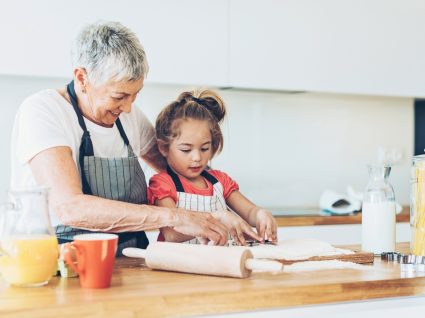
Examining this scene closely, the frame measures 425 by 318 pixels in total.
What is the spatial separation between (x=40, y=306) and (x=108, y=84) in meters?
0.78

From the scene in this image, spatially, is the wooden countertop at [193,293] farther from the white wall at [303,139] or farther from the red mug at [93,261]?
the white wall at [303,139]

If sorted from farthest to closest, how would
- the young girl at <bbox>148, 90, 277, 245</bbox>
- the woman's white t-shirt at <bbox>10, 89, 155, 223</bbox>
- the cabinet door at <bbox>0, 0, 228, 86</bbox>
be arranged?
the cabinet door at <bbox>0, 0, 228, 86</bbox>, the young girl at <bbox>148, 90, 277, 245</bbox>, the woman's white t-shirt at <bbox>10, 89, 155, 223</bbox>

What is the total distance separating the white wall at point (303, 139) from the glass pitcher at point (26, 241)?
1.87 m

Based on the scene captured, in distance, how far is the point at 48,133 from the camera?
5.39 ft

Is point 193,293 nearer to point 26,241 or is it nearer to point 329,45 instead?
point 26,241

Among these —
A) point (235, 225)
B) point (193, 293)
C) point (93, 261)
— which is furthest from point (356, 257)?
point (93, 261)

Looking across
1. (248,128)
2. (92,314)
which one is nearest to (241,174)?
(248,128)

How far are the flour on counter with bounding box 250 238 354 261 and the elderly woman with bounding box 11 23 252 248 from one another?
10cm

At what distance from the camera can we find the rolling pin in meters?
1.28

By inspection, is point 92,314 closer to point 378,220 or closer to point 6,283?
point 6,283

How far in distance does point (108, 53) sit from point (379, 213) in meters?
0.78

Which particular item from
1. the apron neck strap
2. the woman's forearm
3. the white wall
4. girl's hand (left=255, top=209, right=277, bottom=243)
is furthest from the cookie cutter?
the white wall

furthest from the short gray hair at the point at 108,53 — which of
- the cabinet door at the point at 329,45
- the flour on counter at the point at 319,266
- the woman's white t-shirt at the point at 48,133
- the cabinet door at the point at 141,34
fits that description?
the cabinet door at the point at 329,45

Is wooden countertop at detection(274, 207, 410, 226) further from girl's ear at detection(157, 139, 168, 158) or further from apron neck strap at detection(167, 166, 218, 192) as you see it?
girl's ear at detection(157, 139, 168, 158)
